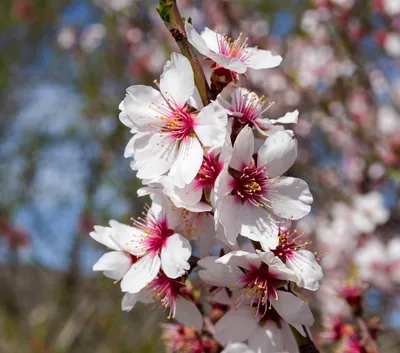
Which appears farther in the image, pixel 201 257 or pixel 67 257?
pixel 67 257

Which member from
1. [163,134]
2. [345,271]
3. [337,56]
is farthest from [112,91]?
[163,134]

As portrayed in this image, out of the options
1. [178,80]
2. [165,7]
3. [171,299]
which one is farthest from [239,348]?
[165,7]

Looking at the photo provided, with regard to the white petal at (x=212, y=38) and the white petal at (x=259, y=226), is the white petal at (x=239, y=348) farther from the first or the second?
the white petal at (x=212, y=38)

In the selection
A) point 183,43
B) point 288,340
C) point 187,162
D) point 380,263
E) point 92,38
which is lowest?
point 380,263

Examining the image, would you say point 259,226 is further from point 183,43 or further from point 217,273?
point 183,43

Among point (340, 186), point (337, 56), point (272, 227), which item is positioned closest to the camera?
point (272, 227)

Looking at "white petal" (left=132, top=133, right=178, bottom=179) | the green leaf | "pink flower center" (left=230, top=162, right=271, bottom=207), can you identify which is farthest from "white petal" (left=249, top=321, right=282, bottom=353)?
the green leaf

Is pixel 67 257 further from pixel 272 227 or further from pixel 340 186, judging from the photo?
pixel 272 227
